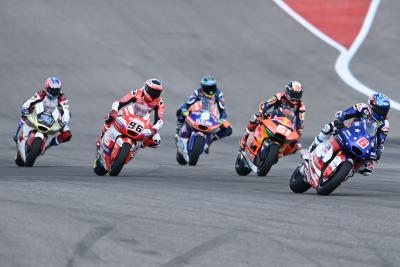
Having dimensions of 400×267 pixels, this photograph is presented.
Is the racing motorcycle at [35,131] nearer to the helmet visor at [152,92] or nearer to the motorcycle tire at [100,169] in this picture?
the motorcycle tire at [100,169]

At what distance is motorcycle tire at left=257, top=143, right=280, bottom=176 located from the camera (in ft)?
57.6

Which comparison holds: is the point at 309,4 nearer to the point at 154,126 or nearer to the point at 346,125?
the point at 154,126

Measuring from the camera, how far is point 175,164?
2047 centimetres

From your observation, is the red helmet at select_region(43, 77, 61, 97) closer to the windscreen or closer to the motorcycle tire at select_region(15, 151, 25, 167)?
the motorcycle tire at select_region(15, 151, 25, 167)

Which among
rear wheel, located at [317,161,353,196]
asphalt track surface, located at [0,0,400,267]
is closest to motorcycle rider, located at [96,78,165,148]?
asphalt track surface, located at [0,0,400,267]

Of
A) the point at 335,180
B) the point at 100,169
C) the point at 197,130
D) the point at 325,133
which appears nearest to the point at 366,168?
the point at 335,180

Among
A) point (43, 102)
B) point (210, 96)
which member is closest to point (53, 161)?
point (43, 102)

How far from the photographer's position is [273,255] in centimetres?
855

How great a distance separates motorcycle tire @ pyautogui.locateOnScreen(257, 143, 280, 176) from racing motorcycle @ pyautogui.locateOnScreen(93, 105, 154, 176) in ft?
6.84

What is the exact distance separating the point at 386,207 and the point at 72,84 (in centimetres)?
1834

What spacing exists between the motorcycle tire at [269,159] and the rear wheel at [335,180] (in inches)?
169

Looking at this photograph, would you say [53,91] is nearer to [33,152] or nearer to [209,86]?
[33,152]

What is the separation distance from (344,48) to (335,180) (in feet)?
74.1

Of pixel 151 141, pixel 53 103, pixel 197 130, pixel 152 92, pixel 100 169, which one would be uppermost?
pixel 152 92
